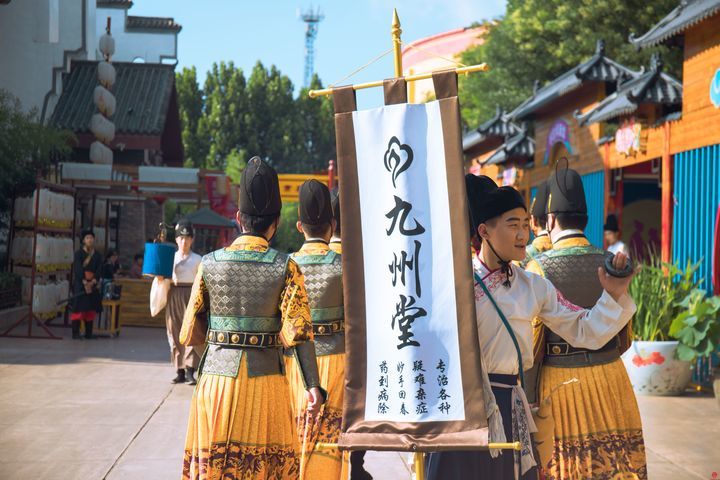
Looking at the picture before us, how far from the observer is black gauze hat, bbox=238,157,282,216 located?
432cm

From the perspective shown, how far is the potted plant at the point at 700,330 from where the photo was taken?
30.0 ft

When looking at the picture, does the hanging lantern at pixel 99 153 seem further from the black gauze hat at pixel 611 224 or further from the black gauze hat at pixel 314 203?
the black gauze hat at pixel 314 203

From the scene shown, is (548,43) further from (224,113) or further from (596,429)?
(224,113)

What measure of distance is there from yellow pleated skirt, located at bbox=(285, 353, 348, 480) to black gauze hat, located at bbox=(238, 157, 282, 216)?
1005mm

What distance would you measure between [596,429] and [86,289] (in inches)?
421

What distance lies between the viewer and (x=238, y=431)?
4129 mm

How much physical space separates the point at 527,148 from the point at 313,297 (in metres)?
15.8

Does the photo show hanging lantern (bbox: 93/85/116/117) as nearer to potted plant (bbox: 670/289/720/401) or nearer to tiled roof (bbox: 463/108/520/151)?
tiled roof (bbox: 463/108/520/151)

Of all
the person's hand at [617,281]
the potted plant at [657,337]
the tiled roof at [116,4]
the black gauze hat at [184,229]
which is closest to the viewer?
the person's hand at [617,281]

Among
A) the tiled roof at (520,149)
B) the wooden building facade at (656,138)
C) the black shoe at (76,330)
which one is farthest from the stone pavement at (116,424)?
the tiled roof at (520,149)

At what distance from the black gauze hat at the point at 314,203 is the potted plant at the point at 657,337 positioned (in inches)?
199

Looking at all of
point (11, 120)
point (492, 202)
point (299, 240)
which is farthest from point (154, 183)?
point (299, 240)

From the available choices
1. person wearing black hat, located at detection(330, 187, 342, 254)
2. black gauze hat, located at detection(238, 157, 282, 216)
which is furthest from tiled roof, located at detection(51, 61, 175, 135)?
black gauze hat, located at detection(238, 157, 282, 216)

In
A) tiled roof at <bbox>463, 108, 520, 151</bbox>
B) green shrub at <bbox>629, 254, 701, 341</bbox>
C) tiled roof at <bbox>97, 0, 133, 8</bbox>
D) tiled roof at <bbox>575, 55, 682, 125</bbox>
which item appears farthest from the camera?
tiled roof at <bbox>97, 0, 133, 8</bbox>
